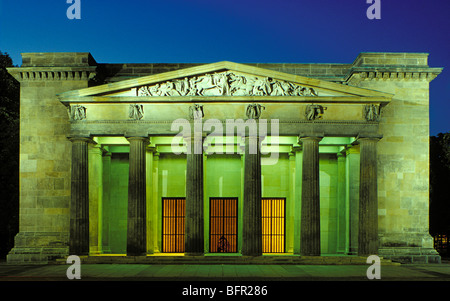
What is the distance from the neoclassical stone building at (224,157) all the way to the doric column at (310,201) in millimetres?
73

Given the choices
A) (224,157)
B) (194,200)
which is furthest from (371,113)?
(194,200)

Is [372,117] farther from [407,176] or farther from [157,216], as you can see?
[157,216]

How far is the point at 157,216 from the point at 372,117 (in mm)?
19057

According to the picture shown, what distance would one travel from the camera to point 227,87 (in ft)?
111

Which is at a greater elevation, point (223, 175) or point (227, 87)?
point (227, 87)

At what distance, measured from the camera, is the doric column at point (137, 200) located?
32938mm

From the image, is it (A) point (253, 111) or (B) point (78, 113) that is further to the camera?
(B) point (78, 113)

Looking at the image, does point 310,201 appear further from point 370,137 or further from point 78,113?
point 78,113

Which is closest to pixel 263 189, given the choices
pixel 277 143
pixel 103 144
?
pixel 277 143

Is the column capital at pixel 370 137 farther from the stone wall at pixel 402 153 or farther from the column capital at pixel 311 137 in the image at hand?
the stone wall at pixel 402 153

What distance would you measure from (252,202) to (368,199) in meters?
8.33
